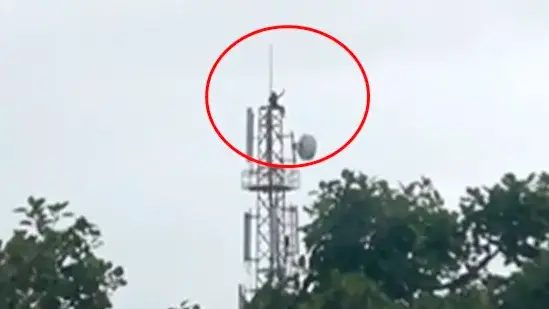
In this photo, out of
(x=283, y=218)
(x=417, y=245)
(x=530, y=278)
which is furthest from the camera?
(x=283, y=218)

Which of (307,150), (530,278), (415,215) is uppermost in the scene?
(307,150)

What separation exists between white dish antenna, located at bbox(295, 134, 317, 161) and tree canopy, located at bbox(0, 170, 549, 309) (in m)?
3.03

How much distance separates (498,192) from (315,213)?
2.94m

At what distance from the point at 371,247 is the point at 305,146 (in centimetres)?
394

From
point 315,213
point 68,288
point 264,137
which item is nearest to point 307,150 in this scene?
point 264,137

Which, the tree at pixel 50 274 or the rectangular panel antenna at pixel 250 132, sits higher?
the rectangular panel antenna at pixel 250 132

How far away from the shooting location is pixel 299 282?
22.9 m

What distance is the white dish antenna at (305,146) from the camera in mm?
26237

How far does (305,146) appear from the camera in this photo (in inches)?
1034

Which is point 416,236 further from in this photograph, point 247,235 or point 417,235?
point 247,235

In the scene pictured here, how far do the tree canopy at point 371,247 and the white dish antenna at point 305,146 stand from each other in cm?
303

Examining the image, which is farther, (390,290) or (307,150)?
(307,150)

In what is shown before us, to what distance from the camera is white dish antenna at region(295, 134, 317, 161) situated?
26.2 m

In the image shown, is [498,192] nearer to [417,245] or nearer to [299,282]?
[417,245]
